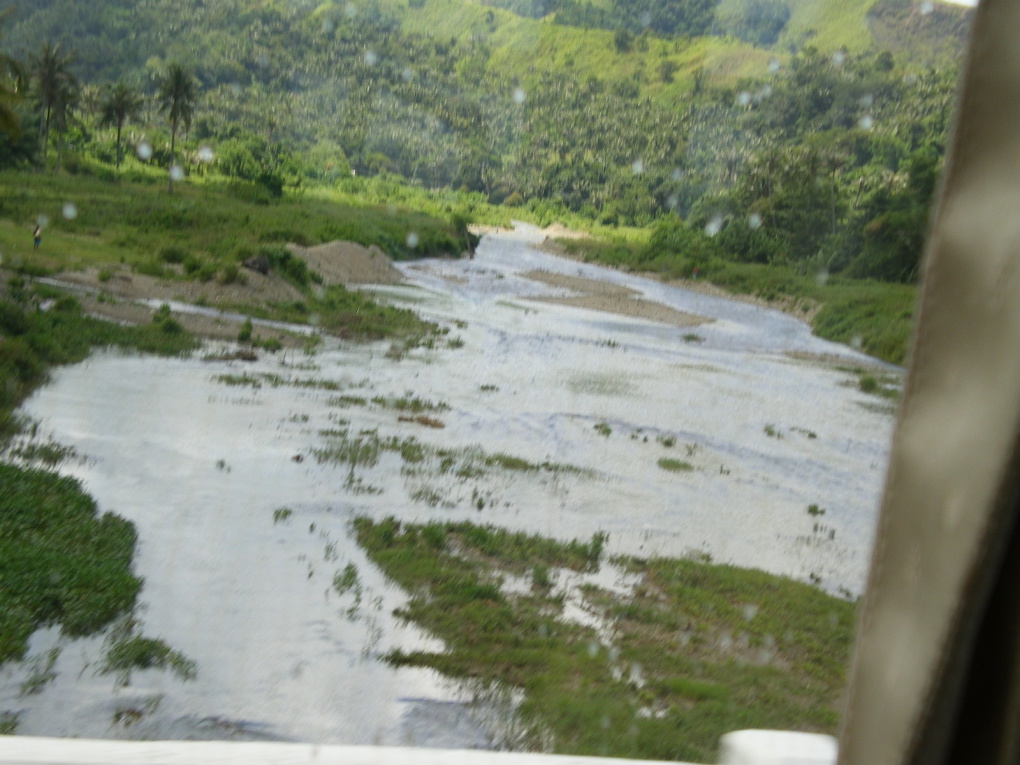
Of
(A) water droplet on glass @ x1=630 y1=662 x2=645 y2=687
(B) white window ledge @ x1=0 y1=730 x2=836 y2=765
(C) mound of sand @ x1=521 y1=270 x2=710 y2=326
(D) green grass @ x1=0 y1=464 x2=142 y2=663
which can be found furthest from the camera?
(C) mound of sand @ x1=521 y1=270 x2=710 y2=326

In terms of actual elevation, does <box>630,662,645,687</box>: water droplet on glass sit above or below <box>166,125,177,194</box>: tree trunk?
below

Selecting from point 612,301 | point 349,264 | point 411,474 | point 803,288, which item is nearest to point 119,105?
point 349,264

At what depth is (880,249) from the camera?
167cm

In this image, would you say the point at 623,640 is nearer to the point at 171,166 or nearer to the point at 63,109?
the point at 171,166

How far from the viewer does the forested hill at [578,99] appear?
1.61 metres

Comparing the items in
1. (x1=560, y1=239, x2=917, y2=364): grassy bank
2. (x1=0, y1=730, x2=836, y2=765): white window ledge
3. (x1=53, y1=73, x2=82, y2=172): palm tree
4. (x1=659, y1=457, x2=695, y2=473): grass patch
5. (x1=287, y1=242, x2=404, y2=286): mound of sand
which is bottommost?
(x1=0, y1=730, x2=836, y2=765): white window ledge

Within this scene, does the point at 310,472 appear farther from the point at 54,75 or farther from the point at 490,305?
the point at 54,75

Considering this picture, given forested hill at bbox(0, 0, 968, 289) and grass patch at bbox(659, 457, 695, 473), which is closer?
forested hill at bbox(0, 0, 968, 289)

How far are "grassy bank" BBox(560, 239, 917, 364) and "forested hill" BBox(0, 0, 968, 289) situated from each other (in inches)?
1.4

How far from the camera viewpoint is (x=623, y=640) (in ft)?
5.48

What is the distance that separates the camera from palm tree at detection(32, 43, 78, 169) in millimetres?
1581

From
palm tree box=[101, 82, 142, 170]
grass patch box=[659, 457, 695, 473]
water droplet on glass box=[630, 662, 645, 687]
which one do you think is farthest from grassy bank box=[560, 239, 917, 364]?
palm tree box=[101, 82, 142, 170]

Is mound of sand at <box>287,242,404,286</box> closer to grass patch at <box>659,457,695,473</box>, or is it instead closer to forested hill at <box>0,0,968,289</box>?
forested hill at <box>0,0,968,289</box>

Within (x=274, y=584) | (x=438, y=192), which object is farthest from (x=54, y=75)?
(x=274, y=584)
